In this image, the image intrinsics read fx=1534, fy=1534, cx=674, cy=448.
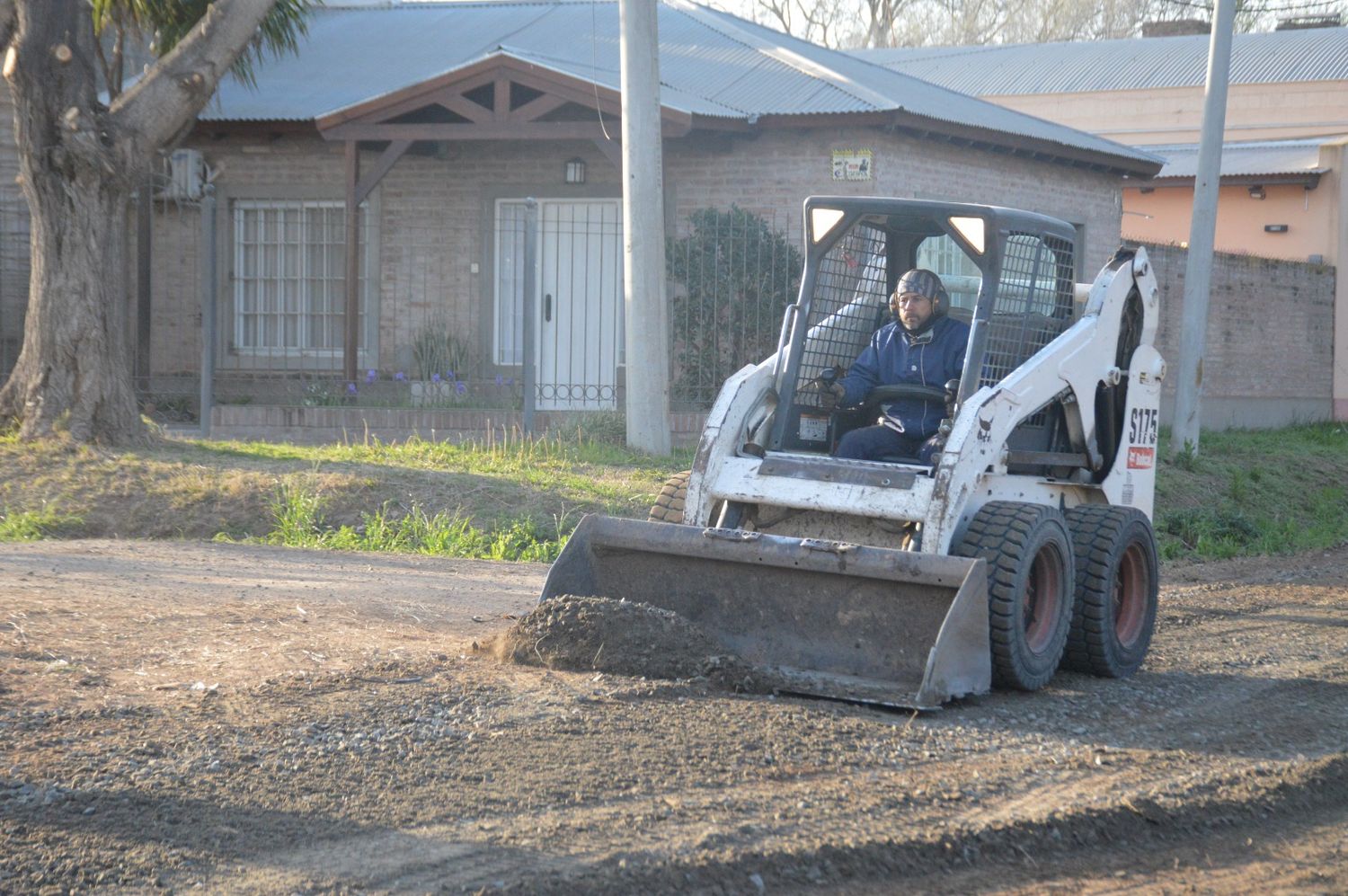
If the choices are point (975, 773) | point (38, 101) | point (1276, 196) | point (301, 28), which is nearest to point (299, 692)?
point (975, 773)

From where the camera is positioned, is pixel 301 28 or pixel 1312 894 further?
pixel 301 28

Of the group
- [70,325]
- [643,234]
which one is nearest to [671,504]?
[643,234]

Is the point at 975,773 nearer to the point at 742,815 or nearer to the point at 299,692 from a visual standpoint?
the point at 742,815

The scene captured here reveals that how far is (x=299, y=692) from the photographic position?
5797 mm

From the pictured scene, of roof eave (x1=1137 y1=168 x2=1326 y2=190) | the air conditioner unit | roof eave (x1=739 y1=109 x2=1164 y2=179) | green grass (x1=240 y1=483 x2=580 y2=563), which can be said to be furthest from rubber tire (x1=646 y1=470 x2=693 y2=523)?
roof eave (x1=1137 y1=168 x2=1326 y2=190)

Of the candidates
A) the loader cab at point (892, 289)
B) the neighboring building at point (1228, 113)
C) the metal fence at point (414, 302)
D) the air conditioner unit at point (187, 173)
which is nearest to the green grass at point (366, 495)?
the metal fence at point (414, 302)

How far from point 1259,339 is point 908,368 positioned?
16.3 metres

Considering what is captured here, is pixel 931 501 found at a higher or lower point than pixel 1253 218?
lower

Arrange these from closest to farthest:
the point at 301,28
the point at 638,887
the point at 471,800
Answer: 1. the point at 638,887
2. the point at 471,800
3. the point at 301,28

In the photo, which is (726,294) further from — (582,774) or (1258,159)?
(1258,159)

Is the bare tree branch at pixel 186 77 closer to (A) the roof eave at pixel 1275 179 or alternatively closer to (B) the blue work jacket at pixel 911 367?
(B) the blue work jacket at pixel 911 367

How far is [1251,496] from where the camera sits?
601 inches

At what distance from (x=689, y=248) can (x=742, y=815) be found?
1123 centimetres

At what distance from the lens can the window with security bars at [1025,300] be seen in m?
7.36
